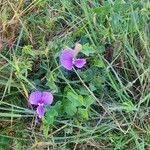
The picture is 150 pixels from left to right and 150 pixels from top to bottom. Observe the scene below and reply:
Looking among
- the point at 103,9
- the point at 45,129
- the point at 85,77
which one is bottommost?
the point at 45,129

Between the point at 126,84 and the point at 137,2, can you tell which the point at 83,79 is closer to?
the point at 126,84

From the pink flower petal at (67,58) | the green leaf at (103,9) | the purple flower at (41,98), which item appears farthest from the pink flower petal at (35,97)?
the green leaf at (103,9)

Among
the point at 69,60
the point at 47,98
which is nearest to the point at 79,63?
the point at 69,60

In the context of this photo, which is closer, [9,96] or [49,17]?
[9,96]

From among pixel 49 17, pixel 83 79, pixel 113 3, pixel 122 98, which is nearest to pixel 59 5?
pixel 49 17

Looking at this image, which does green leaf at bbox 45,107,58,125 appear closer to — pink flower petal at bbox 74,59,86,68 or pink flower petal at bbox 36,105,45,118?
pink flower petal at bbox 36,105,45,118

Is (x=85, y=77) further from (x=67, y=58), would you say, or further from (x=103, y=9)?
(x=103, y=9)
